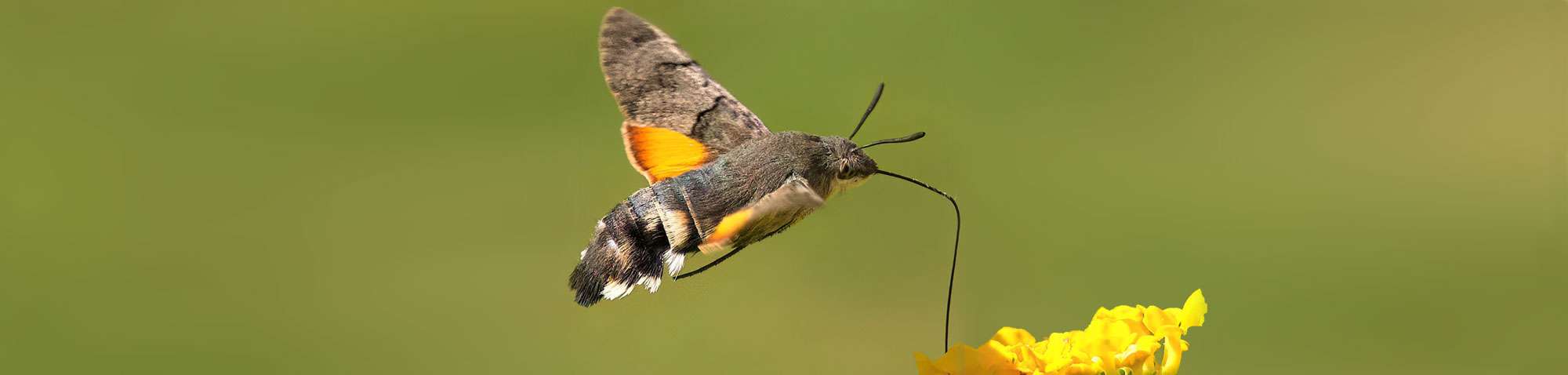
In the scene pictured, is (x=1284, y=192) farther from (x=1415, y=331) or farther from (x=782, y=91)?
(x=782, y=91)

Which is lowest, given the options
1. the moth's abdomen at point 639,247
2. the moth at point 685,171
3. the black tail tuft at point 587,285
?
the black tail tuft at point 587,285

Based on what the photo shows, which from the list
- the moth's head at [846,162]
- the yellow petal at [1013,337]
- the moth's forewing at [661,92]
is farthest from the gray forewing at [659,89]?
the yellow petal at [1013,337]

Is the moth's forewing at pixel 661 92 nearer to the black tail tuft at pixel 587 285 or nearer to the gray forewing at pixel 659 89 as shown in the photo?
the gray forewing at pixel 659 89

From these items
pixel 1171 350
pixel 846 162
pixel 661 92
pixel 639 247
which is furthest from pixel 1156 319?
pixel 661 92

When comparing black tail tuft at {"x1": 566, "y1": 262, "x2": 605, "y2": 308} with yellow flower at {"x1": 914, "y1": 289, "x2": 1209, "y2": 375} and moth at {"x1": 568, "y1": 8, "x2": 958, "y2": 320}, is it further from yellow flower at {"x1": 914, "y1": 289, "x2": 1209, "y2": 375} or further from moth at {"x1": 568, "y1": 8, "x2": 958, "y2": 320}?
yellow flower at {"x1": 914, "y1": 289, "x2": 1209, "y2": 375}

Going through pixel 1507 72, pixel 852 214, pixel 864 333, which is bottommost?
pixel 864 333

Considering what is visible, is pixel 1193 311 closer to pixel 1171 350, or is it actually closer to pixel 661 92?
pixel 1171 350

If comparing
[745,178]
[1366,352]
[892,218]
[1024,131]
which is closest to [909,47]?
[1024,131]
